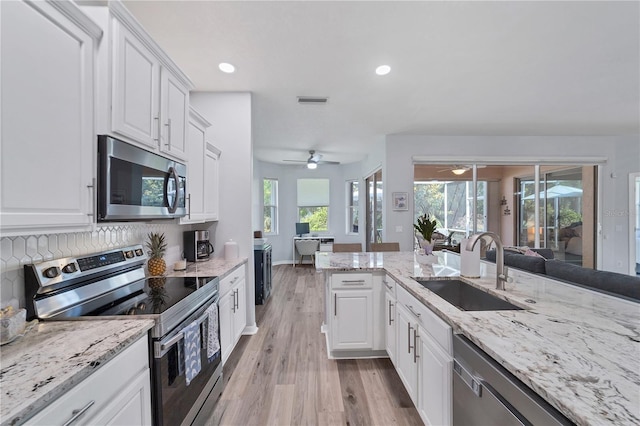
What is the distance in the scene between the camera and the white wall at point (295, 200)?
710 cm

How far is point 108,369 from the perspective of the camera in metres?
0.94

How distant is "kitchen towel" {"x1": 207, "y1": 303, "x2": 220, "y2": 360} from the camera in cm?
178

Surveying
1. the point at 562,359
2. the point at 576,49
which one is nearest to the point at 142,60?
the point at 562,359

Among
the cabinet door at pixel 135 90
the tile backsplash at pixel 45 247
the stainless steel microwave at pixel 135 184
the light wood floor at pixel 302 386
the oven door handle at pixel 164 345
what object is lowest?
the light wood floor at pixel 302 386

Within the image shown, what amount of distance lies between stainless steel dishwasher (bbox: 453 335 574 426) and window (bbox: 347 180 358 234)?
6.12 meters

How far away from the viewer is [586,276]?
1.98m

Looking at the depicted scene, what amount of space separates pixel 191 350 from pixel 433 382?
1.35 meters

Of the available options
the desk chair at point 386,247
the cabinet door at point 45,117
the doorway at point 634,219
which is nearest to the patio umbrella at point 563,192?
the doorway at point 634,219

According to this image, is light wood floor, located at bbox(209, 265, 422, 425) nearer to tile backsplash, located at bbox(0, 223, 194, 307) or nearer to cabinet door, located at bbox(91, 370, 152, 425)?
cabinet door, located at bbox(91, 370, 152, 425)

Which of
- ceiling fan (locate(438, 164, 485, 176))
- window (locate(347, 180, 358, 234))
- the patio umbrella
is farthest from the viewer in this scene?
window (locate(347, 180, 358, 234))

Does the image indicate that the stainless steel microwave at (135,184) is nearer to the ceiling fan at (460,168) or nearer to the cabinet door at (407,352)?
the cabinet door at (407,352)

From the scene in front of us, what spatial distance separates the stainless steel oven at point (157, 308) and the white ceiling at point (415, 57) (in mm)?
1736

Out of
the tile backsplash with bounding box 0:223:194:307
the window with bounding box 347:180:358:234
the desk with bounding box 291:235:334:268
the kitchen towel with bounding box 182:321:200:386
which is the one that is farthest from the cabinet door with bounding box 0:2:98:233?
the window with bounding box 347:180:358:234

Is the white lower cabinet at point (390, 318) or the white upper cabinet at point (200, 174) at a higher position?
the white upper cabinet at point (200, 174)
